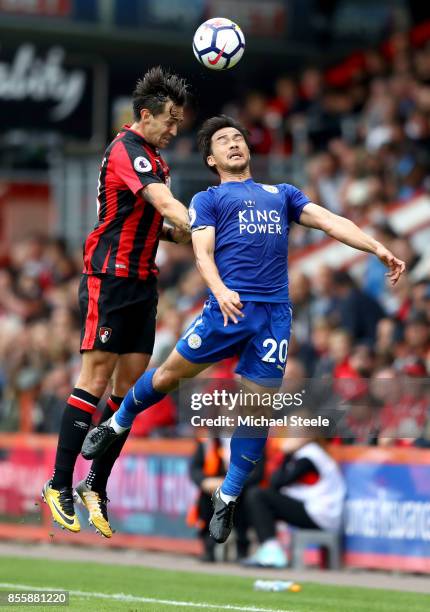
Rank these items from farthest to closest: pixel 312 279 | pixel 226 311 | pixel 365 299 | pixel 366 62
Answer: pixel 366 62 → pixel 312 279 → pixel 365 299 → pixel 226 311

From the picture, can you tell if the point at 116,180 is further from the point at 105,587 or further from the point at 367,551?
the point at 367,551

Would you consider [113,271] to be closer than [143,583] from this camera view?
Yes

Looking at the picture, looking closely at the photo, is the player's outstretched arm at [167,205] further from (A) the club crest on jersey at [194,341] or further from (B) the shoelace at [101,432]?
(B) the shoelace at [101,432]

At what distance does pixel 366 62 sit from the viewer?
953 inches

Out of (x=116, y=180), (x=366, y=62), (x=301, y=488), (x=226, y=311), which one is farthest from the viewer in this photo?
(x=366, y=62)

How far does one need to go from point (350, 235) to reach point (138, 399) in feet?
5.99

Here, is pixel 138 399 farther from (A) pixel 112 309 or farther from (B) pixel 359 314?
(B) pixel 359 314

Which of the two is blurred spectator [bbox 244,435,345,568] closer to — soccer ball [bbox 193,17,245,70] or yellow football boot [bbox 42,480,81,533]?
yellow football boot [bbox 42,480,81,533]

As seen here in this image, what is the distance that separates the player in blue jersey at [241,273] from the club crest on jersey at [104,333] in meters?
0.38

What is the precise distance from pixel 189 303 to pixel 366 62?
22.0 feet

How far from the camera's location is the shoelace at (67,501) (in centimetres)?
967

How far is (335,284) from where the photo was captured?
658 inches

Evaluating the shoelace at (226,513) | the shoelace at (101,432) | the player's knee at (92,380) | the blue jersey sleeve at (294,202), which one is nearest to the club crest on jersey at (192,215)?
the blue jersey sleeve at (294,202)

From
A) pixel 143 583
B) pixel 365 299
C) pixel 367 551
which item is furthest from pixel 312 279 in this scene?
pixel 143 583
